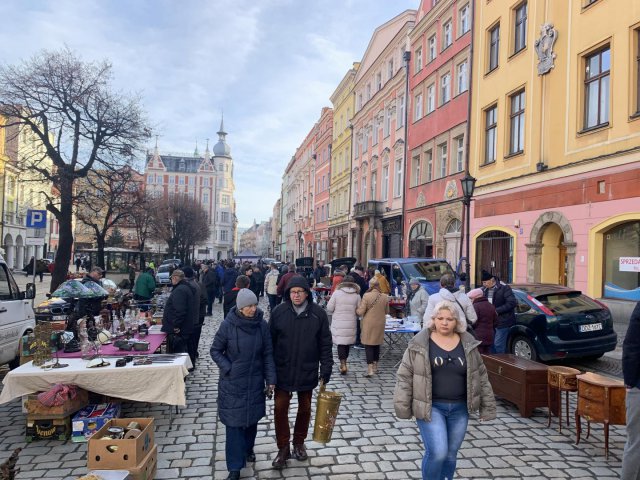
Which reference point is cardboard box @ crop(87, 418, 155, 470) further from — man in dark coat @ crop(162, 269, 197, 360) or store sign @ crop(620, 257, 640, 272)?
store sign @ crop(620, 257, 640, 272)

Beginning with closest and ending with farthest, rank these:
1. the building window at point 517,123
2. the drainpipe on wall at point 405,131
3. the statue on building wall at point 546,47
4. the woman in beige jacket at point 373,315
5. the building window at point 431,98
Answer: the woman in beige jacket at point 373,315
the statue on building wall at point 546,47
the building window at point 517,123
the building window at point 431,98
the drainpipe on wall at point 405,131

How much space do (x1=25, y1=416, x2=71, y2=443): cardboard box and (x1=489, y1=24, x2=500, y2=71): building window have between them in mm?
18967

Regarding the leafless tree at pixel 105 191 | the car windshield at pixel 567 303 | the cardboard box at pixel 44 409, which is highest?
the leafless tree at pixel 105 191

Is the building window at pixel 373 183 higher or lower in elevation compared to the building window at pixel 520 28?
lower

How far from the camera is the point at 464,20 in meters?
22.2

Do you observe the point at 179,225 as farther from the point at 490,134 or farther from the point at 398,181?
the point at 490,134

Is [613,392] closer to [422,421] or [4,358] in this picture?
[422,421]

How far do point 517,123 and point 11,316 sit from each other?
16.5 metres

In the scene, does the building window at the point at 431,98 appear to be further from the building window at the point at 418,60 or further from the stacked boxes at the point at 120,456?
the stacked boxes at the point at 120,456

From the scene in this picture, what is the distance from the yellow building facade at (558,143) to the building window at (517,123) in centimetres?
7

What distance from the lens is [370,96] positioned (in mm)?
37281

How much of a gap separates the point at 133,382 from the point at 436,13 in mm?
24779

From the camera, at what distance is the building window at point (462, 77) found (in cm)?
2154

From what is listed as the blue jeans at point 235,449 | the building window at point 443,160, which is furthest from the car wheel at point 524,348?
the building window at point 443,160
